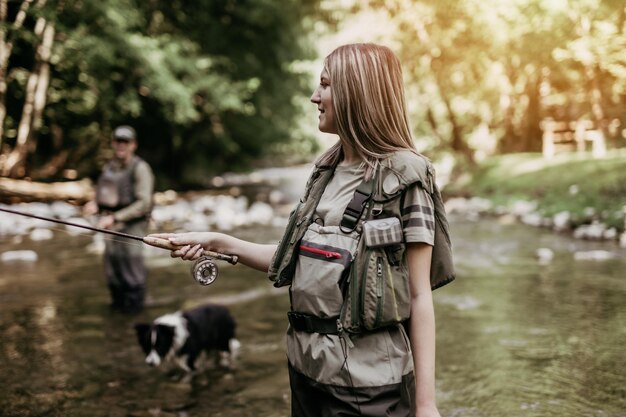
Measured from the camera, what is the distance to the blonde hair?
223 centimetres

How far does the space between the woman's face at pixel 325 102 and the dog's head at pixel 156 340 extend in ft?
12.9

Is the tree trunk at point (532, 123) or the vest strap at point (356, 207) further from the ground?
the tree trunk at point (532, 123)

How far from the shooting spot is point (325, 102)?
233cm

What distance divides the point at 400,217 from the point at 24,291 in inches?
330

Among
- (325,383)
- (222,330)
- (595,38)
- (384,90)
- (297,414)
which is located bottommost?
(222,330)

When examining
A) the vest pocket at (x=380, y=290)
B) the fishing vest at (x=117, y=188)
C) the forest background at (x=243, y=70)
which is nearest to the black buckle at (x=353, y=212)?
the vest pocket at (x=380, y=290)

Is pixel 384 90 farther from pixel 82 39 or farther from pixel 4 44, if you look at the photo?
pixel 4 44

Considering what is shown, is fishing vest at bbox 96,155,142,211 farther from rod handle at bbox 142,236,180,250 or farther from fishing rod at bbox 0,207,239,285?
rod handle at bbox 142,236,180,250

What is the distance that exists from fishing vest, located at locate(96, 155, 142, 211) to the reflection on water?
1.35 m

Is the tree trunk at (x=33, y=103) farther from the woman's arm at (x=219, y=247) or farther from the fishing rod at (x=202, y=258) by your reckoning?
the woman's arm at (x=219, y=247)

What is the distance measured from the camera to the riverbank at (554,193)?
1345cm

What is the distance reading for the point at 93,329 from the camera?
292 inches

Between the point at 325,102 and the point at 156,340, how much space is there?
402 cm

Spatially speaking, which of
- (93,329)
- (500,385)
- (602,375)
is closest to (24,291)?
(93,329)
